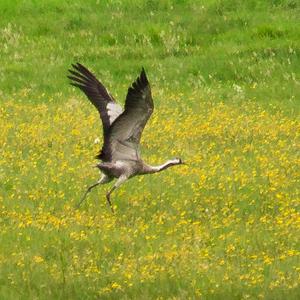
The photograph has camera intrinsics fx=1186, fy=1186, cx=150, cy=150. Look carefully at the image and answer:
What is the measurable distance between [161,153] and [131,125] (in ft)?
11.5

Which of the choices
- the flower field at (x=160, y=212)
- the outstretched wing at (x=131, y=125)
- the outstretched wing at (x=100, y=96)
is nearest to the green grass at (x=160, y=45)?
the flower field at (x=160, y=212)

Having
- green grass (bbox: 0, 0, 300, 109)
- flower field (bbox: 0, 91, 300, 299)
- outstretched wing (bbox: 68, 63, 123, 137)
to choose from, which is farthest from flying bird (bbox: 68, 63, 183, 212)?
green grass (bbox: 0, 0, 300, 109)

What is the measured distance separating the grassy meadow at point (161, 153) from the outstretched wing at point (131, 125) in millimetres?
562

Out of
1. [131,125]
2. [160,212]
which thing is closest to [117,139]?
[131,125]

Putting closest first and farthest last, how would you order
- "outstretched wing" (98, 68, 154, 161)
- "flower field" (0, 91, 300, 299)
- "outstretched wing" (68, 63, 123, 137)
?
1. "flower field" (0, 91, 300, 299)
2. "outstretched wing" (98, 68, 154, 161)
3. "outstretched wing" (68, 63, 123, 137)

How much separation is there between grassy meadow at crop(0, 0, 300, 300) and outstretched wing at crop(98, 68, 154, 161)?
22.1 inches

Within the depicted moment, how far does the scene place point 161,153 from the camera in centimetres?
1559

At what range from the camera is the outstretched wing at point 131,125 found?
458 inches

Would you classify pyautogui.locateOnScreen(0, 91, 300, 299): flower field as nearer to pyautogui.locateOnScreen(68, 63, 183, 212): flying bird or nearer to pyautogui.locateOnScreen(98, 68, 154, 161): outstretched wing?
pyautogui.locateOnScreen(68, 63, 183, 212): flying bird

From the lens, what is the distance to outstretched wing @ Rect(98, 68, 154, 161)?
1162 centimetres

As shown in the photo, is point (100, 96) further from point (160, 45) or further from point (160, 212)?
point (160, 45)

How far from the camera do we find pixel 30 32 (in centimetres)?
2370

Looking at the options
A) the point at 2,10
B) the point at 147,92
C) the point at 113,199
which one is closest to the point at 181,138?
the point at 113,199

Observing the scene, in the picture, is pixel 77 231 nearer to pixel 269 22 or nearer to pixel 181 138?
pixel 181 138
